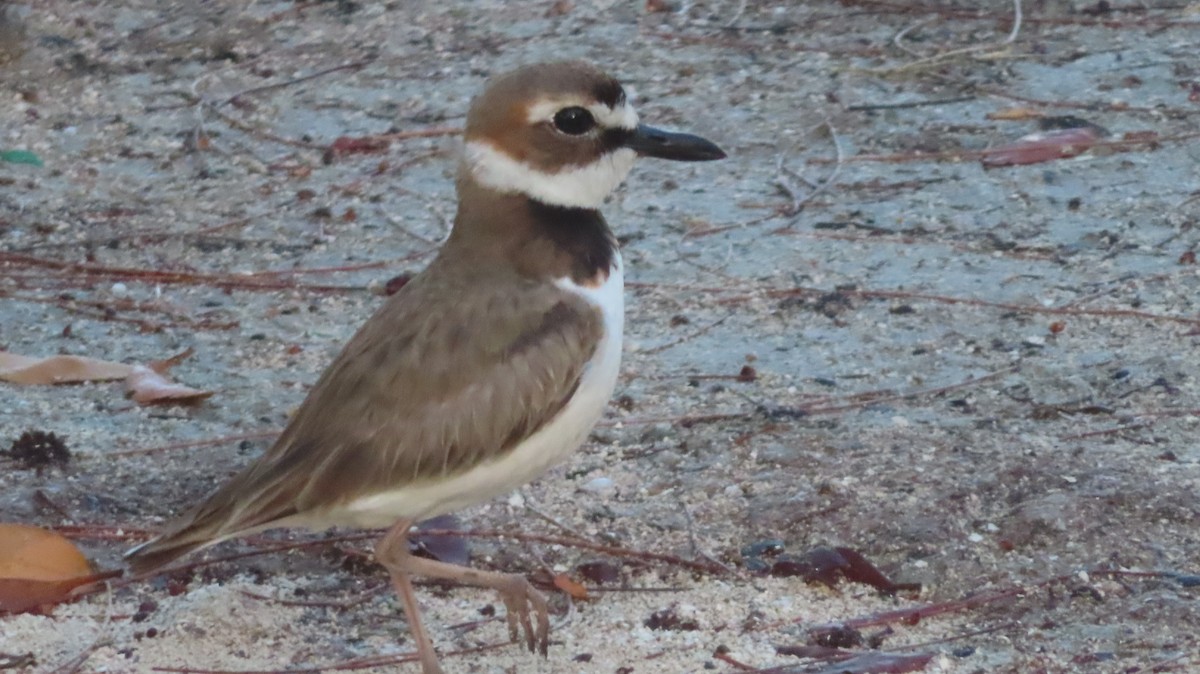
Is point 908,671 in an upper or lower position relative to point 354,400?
lower

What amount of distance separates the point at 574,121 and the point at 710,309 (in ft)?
6.21

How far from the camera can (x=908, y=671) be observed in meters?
3.72

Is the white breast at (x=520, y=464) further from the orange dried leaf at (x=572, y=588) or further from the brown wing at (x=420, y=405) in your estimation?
the orange dried leaf at (x=572, y=588)

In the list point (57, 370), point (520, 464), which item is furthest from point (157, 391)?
point (520, 464)

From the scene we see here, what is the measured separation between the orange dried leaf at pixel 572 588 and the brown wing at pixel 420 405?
516mm

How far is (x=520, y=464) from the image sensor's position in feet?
12.3


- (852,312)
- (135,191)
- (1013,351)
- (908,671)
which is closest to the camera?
(908,671)

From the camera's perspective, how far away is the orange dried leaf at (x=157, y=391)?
16.6 ft

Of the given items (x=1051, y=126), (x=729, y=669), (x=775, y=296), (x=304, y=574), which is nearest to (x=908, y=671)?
(x=729, y=669)

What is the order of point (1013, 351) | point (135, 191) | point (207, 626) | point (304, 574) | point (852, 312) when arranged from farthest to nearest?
point (135, 191) < point (852, 312) < point (1013, 351) < point (304, 574) < point (207, 626)

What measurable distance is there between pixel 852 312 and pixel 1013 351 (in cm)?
57

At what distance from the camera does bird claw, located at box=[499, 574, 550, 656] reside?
12.2ft

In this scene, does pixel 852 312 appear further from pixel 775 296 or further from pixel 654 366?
pixel 654 366

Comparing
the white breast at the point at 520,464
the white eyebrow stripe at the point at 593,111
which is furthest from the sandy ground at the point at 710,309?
the white eyebrow stripe at the point at 593,111
